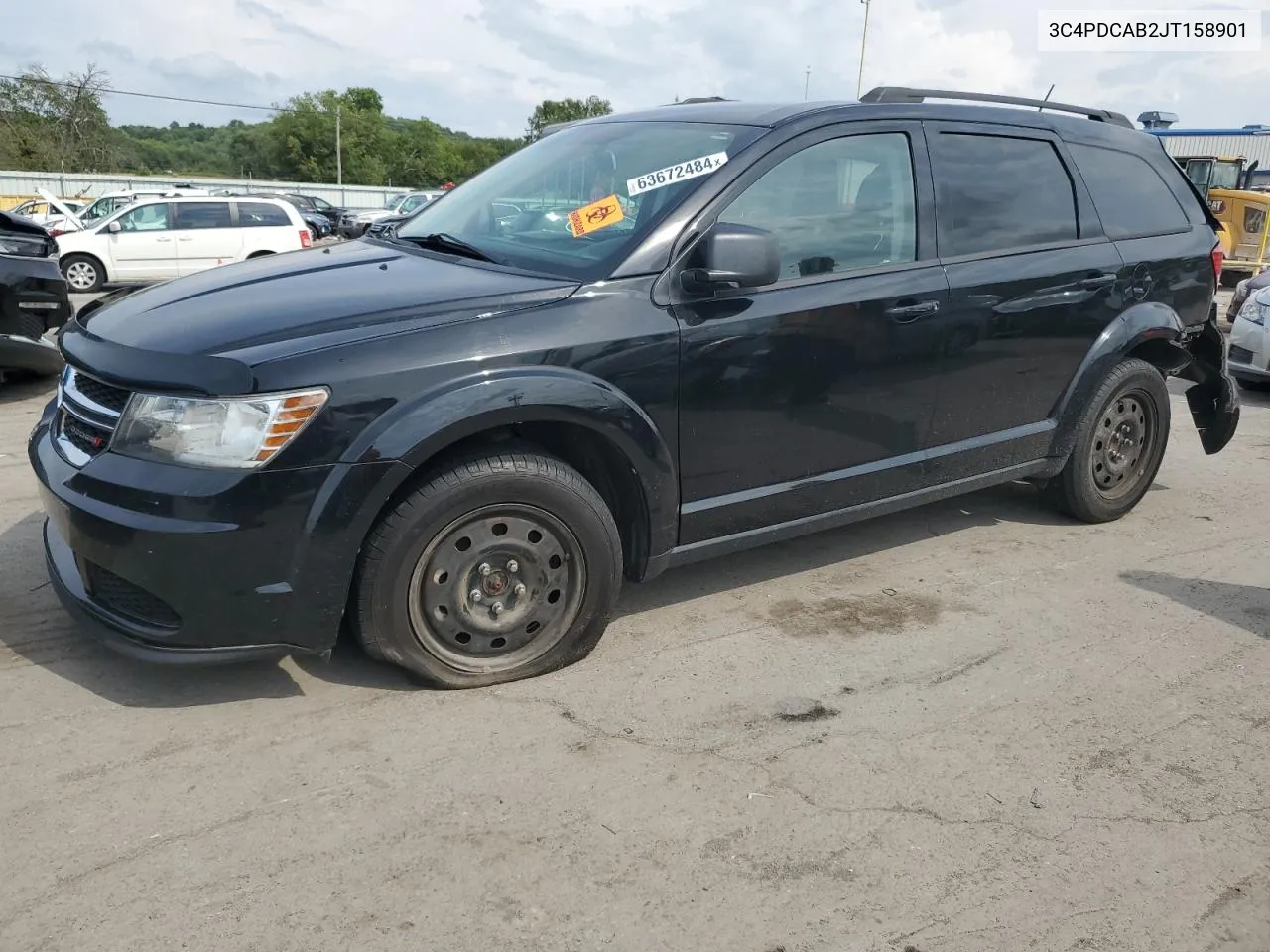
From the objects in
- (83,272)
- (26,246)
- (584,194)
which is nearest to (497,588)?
(584,194)

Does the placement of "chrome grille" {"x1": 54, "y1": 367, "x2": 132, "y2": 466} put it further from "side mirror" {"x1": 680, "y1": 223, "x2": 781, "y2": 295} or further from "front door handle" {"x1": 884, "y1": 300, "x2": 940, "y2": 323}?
"front door handle" {"x1": 884, "y1": 300, "x2": 940, "y2": 323}

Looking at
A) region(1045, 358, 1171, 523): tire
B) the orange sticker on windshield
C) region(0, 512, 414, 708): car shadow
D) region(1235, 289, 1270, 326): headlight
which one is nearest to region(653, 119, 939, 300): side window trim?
the orange sticker on windshield

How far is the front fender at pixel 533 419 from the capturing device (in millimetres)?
2891

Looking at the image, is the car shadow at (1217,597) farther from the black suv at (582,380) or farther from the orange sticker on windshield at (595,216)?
the orange sticker on windshield at (595,216)

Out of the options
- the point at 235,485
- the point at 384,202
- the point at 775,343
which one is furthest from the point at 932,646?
the point at 384,202

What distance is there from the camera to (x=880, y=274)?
3863 mm

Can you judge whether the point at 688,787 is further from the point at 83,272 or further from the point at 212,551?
the point at 83,272

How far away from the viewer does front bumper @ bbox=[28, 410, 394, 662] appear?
2771 millimetres

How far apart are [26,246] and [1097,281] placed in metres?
6.54

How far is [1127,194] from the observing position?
4.89 meters

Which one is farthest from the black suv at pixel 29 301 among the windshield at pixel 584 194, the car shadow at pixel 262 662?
the windshield at pixel 584 194

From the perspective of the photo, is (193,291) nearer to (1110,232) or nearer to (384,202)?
(1110,232)

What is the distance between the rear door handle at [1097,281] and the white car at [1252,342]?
4.72 m

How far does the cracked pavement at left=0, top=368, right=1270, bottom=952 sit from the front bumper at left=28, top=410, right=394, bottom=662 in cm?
29
